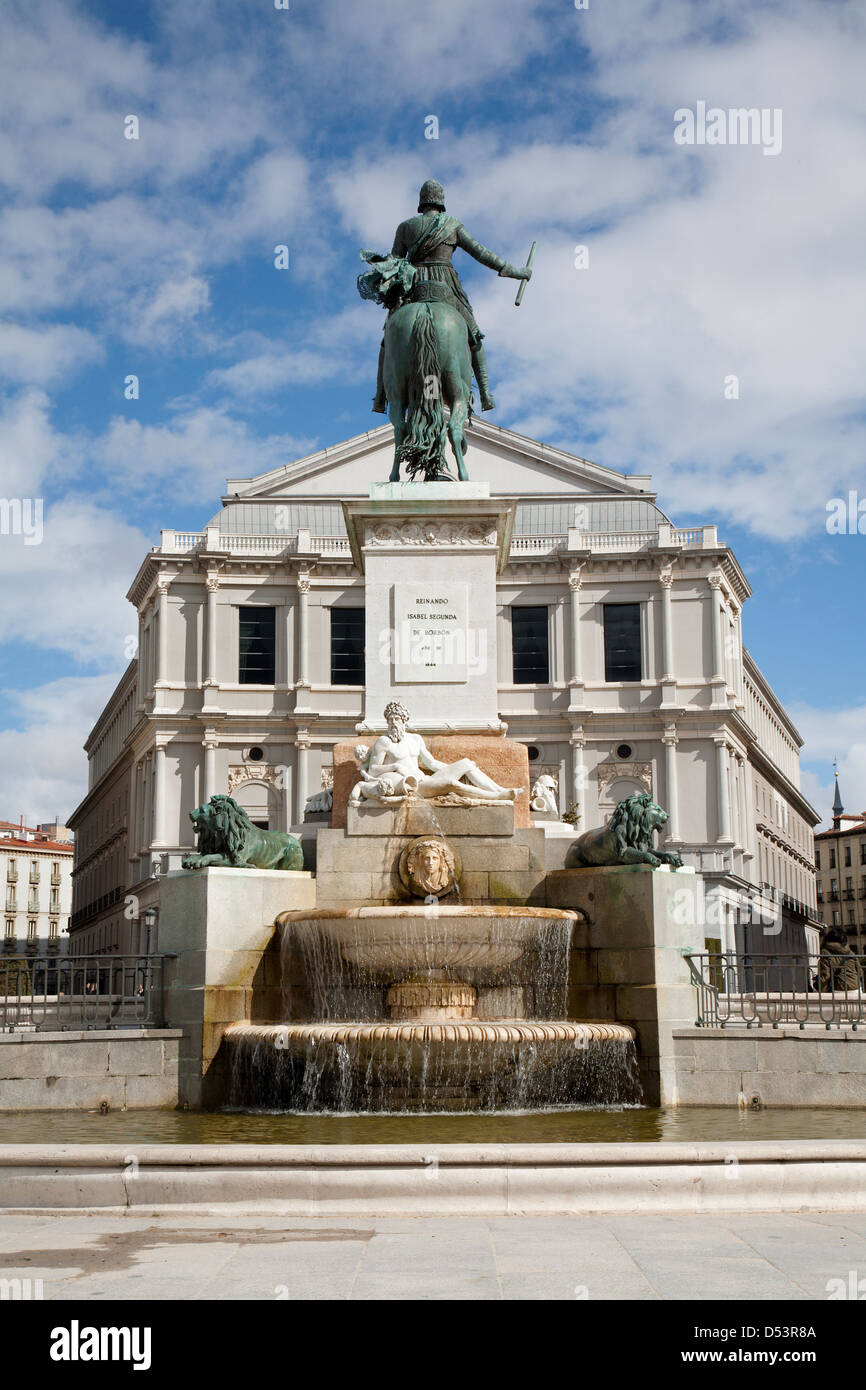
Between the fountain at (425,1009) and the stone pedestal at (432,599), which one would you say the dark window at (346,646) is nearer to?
Result: the stone pedestal at (432,599)

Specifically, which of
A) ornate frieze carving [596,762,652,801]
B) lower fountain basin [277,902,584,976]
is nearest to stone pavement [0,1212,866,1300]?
lower fountain basin [277,902,584,976]

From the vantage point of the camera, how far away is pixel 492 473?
71.0 meters

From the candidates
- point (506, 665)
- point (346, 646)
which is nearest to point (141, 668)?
point (346, 646)

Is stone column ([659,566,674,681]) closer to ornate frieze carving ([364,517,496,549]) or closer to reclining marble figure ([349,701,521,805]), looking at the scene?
ornate frieze carving ([364,517,496,549])

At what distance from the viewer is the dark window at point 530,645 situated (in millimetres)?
67688

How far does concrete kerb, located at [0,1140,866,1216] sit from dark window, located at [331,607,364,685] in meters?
59.4

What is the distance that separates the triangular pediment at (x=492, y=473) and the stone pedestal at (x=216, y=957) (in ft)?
189

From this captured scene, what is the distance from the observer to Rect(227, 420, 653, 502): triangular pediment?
70.5 meters

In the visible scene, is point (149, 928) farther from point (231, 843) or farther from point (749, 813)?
point (749, 813)

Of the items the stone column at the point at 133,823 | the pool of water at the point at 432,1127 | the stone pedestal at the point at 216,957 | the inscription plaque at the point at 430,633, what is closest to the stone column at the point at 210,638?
the stone column at the point at 133,823

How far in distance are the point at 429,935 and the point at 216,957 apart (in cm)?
203

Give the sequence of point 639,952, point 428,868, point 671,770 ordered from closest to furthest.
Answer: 1. point 639,952
2. point 428,868
3. point 671,770

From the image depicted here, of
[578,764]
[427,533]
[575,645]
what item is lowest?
[427,533]
